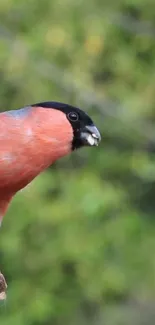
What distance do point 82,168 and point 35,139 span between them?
3969 millimetres

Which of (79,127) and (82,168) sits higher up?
(79,127)

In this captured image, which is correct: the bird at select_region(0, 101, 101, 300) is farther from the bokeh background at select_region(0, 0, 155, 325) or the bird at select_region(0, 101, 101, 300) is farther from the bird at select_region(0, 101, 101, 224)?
the bokeh background at select_region(0, 0, 155, 325)

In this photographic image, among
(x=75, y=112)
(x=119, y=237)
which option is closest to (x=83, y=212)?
(x=119, y=237)

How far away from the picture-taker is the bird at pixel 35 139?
3777 millimetres

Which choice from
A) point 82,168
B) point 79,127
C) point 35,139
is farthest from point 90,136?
point 82,168

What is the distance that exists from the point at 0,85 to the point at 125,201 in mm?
1348

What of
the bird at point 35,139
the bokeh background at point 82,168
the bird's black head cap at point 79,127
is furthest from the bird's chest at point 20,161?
the bokeh background at point 82,168

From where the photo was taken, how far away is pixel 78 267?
7379 mm

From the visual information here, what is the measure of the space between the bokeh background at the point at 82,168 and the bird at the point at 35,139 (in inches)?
117

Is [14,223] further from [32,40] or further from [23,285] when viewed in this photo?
[32,40]

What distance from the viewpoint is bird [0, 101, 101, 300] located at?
3775mm

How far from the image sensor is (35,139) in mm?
3809

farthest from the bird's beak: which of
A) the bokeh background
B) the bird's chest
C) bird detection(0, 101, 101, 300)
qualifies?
the bokeh background

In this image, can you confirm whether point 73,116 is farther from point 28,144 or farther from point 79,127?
point 28,144
